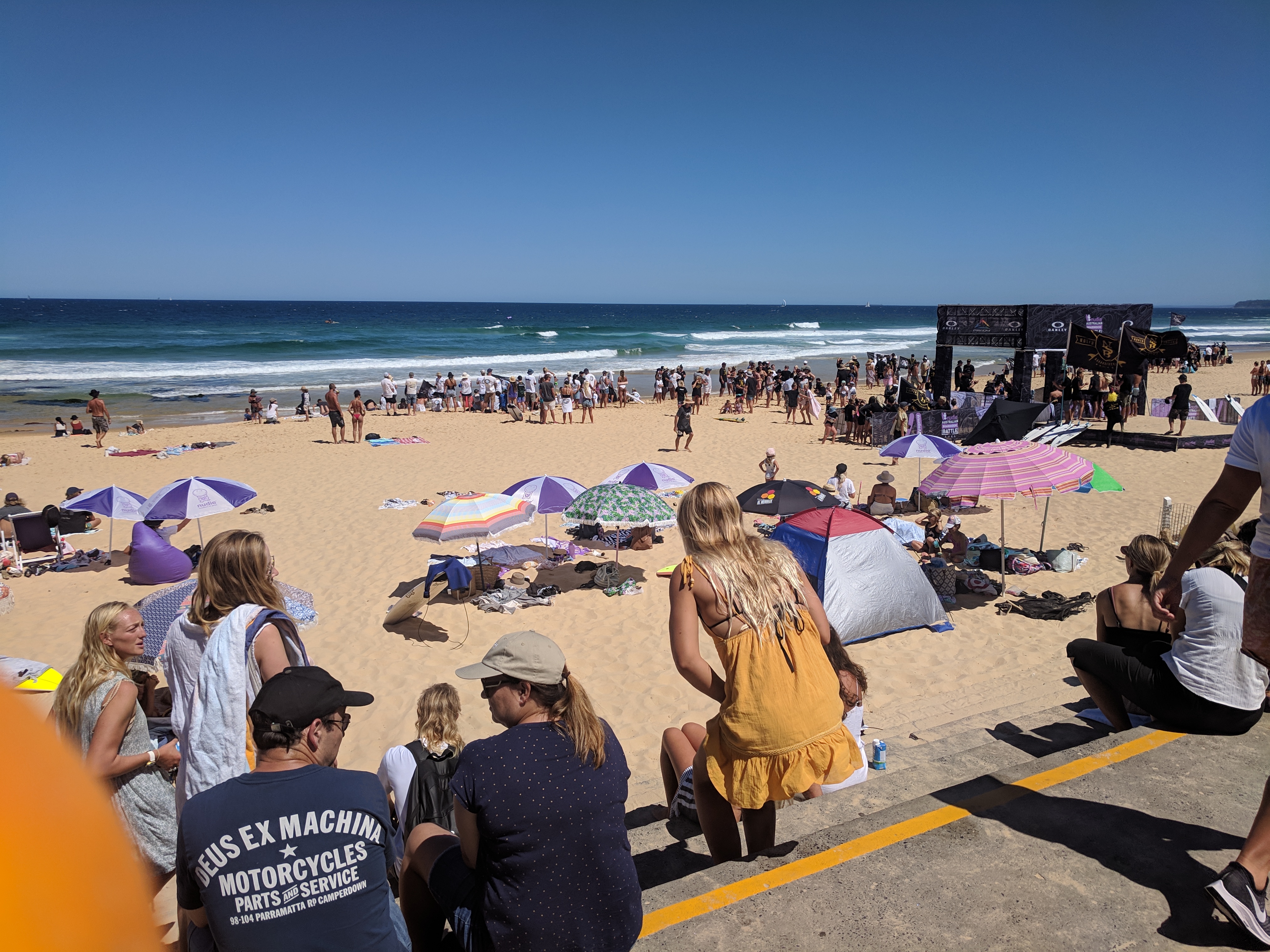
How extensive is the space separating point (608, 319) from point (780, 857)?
11211 cm

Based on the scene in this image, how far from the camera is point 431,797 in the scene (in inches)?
156

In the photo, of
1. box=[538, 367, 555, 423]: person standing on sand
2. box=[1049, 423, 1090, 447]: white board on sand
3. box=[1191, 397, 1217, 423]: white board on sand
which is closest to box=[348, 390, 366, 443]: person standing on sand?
box=[538, 367, 555, 423]: person standing on sand

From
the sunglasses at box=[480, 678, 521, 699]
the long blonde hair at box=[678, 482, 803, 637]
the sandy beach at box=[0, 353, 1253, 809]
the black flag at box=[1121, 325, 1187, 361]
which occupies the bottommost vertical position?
the sandy beach at box=[0, 353, 1253, 809]

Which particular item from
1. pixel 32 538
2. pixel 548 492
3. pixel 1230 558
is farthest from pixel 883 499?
pixel 32 538

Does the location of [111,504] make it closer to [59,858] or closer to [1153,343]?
[59,858]

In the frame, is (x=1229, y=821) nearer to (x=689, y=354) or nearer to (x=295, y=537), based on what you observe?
(x=295, y=537)

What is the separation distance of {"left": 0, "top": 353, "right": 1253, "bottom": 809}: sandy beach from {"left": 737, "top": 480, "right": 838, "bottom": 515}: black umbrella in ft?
4.97

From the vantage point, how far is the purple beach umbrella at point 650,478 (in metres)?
10.9

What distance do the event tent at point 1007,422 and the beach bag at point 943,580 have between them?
23.4 ft

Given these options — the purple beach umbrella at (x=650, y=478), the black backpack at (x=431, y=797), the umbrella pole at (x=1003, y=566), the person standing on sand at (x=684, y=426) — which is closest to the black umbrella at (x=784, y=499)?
the purple beach umbrella at (x=650, y=478)

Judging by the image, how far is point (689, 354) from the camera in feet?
189

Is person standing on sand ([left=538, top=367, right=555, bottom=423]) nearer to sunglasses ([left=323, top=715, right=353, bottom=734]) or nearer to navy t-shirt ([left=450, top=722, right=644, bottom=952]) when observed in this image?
sunglasses ([left=323, top=715, right=353, bottom=734])

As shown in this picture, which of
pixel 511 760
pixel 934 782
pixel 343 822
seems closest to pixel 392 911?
pixel 343 822

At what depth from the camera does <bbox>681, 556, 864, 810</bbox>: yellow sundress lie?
2.93m
